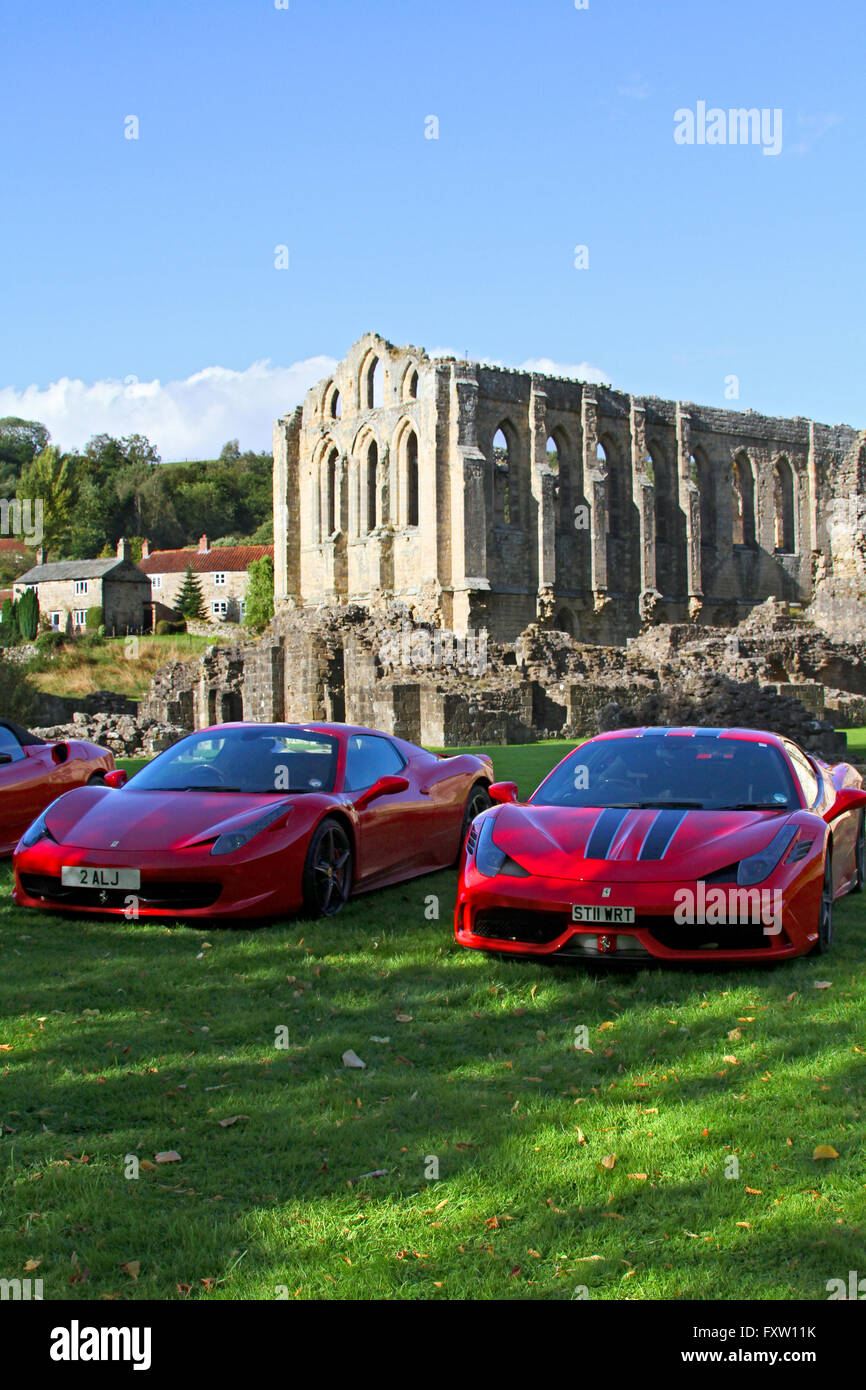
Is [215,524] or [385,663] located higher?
[215,524]

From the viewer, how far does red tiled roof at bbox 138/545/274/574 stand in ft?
282

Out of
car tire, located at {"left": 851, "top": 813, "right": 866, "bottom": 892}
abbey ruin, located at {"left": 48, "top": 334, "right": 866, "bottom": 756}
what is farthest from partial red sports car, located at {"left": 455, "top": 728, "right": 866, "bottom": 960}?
abbey ruin, located at {"left": 48, "top": 334, "right": 866, "bottom": 756}

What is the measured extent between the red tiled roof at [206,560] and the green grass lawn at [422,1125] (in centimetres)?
7996

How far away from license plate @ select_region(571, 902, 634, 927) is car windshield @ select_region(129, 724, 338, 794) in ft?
8.00

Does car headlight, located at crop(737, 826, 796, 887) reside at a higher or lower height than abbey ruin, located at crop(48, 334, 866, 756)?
lower

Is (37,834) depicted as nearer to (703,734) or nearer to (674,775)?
(674,775)

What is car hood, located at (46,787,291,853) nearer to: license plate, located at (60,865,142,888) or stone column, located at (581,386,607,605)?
license plate, located at (60,865,142,888)

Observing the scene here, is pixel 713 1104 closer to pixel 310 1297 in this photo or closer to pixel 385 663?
pixel 310 1297

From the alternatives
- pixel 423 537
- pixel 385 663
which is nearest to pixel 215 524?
pixel 423 537

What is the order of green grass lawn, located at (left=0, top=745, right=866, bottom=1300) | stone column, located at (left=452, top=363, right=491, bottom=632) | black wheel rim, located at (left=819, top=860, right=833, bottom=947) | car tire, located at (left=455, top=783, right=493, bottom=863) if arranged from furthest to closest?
stone column, located at (left=452, top=363, right=491, bottom=632), car tire, located at (left=455, top=783, right=493, bottom=863), black wheel rim, located at (left=819, top=860, right=833, bottom=947), green grass lawn, located at (left=0, top=745, right=866, bottom=1300)

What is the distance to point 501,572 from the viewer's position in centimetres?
4744

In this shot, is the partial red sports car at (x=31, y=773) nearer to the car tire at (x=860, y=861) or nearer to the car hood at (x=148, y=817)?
the car hood at (x=148, y=817)

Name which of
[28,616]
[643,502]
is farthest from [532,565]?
[28,616]
